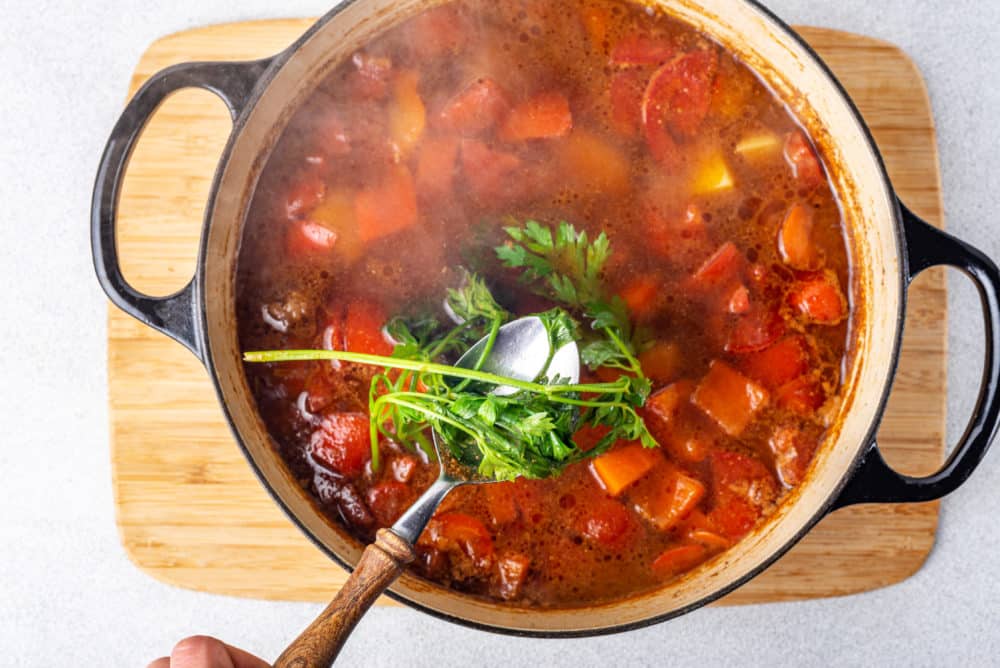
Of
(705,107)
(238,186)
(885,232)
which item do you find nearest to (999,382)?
(885,232)

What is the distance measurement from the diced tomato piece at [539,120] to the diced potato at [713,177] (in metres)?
0.32

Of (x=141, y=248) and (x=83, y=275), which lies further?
(x=83, y=275)

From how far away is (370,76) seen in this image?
2.04m

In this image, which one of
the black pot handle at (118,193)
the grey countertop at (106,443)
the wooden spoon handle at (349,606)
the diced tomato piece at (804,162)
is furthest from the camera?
the grey countertop at (106,443)

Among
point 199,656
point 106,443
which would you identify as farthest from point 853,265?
point 106,443

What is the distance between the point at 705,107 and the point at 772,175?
0.22 m

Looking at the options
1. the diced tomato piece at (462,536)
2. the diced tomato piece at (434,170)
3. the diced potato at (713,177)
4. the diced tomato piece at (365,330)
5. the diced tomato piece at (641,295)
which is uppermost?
the diced tomato piece at (434,170)

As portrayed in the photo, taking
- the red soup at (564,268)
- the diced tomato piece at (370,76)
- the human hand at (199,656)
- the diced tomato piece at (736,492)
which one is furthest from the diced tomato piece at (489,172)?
the human hand at (199,656)

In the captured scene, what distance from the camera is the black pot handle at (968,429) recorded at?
1805 millimetres

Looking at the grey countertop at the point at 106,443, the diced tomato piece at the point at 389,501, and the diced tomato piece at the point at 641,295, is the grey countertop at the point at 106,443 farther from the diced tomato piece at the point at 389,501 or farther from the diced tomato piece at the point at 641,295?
the diced tomato piece at the point at 641,295

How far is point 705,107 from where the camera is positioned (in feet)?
A: 6.77

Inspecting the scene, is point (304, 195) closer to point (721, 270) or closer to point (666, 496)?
point (721, 270)

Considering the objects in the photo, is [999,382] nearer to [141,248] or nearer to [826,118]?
[826,118]

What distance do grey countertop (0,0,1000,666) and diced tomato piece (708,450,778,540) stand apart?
34cm
